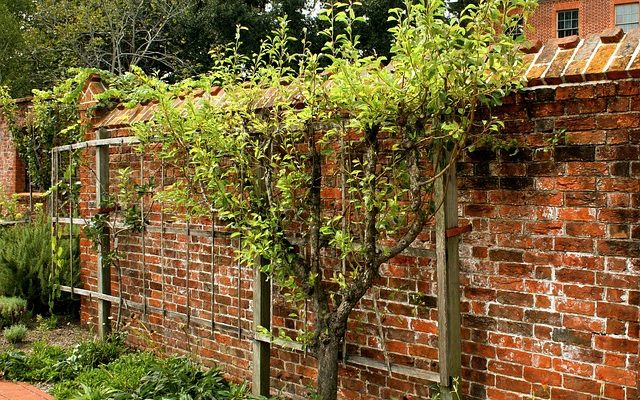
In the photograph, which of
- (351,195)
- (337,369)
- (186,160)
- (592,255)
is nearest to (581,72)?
(592,255)

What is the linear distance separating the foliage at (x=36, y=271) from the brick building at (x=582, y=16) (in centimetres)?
2018

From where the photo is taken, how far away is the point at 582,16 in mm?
24672

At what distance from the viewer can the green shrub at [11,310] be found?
6.64 metres

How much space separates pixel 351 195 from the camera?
3.98 metres

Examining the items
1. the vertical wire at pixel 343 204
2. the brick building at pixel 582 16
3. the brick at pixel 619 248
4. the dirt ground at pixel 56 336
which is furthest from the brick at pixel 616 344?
the brick building at pixel 582 16

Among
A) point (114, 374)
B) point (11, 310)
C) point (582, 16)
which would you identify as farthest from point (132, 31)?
point (114, 374)

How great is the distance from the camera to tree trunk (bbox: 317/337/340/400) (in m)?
3.84

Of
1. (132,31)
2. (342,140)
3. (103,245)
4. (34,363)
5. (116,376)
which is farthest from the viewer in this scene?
(132,31)

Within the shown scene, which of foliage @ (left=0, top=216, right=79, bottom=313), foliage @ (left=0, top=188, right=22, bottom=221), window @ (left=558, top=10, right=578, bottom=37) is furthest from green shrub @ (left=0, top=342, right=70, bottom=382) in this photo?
window @ (left=558, top=10, right=578, bottom=37)

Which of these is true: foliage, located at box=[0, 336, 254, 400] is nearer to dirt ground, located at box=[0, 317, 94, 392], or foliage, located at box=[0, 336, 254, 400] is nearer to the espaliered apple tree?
dirt ground, located at box=[0, 317, 94, 392]

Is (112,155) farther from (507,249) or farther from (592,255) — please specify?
(592,255)

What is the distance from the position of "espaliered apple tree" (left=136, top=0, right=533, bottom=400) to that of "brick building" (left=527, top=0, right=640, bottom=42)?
21.4m

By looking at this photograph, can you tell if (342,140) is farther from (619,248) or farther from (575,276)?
(619,248)

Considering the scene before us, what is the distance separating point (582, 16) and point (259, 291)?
23580mm
